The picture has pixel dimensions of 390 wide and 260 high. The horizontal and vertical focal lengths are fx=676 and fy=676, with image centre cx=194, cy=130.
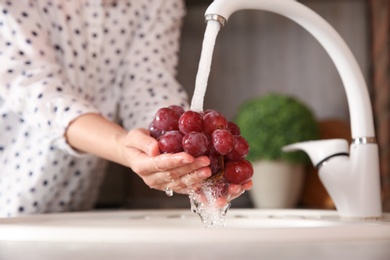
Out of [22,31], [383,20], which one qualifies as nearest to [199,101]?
[22,31]

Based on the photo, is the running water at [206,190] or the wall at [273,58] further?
the wall at [273,58]

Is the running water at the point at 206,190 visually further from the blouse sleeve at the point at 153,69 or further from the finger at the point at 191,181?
the blouse sleeve at the point at 153,69

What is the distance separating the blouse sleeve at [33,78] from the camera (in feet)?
2.88

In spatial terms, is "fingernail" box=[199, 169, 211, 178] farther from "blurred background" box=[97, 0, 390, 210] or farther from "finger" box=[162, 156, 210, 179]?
"blurred background" box=[97, 0, 390, 210]

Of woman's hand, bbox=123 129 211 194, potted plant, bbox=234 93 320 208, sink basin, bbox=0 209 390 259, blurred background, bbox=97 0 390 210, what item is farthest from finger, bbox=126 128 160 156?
blurred background, bbox=97 0 390 210

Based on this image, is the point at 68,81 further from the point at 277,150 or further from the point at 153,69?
the point at 277,150

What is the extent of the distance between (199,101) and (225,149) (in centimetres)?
8

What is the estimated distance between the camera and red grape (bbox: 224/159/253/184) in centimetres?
67

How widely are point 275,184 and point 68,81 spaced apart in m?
0.57

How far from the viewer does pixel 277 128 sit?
147 centimetres

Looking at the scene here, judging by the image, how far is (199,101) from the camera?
0.70 metres

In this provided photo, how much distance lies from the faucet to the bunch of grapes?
229mm

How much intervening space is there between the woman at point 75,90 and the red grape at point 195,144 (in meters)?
0.09

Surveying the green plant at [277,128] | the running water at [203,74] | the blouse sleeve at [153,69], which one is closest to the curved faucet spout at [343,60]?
the running water at [203,74]
